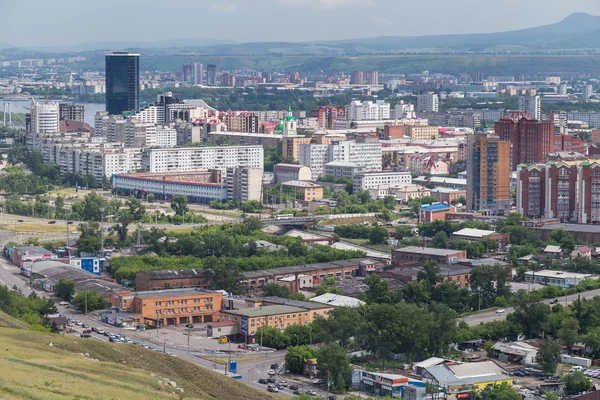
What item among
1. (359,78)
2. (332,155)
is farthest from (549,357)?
(359,78)

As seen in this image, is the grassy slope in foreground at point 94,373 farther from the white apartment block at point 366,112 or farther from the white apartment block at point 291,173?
the white apartment block at point 366,112

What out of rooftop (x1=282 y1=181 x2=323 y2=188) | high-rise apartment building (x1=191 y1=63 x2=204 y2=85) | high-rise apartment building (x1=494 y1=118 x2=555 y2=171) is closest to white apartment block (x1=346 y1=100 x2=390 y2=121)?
high-rise apartment building (x1=494 y1=118 x2=555 y2=171)

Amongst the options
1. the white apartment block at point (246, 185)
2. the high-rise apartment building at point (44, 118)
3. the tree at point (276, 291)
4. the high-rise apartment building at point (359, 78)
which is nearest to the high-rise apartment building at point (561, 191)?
the white apartment block at point (246, 185)

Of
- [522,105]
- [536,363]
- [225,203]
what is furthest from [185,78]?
[536,363]

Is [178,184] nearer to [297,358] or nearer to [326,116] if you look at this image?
[326,116]

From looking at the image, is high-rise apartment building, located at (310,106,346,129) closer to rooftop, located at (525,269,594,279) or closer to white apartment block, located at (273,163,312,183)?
white apartment block, located at (273,163,312,183)

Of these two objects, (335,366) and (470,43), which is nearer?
(335,366)
